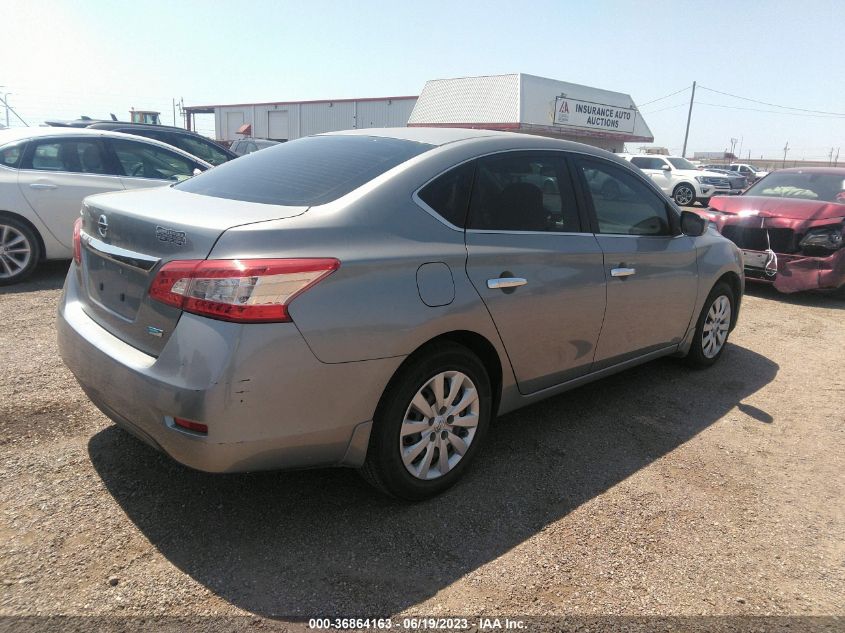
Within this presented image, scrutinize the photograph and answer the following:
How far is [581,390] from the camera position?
14.3ft

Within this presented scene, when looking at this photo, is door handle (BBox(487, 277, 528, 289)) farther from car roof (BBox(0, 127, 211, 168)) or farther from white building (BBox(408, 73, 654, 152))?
white building (BBox(408, 73, 654, 152))

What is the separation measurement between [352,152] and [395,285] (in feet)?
2.98

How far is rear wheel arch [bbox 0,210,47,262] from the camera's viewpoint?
6.08m

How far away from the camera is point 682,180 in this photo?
21.4 metres

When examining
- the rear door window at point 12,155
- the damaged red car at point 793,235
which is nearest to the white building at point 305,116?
the damaged red car at point 793,235

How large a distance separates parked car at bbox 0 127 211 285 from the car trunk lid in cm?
399

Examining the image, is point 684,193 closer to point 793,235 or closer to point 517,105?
point 517,105

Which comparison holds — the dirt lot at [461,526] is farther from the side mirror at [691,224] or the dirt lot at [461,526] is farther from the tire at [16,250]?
the tire at [16,250]

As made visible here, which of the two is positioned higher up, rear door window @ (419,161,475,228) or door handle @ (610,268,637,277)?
rear door window @ (419,161,475,228)

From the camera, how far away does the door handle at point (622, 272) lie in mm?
3566

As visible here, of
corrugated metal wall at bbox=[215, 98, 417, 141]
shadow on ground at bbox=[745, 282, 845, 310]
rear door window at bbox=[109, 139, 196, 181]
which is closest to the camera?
rear door window at bbox=[109, 139, 196, 181]

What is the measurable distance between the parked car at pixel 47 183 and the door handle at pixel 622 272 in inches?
210

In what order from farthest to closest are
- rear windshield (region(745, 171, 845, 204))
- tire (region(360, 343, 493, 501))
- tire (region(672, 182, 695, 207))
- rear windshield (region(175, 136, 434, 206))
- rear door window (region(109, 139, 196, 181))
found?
tire (region(672, 182, 695, 207)), rear windshield (region(745, 171, 845, 204)), rear door window (region(109, 139, 196, 181)), rear windshield (region(175, 136, 434, 206)), tire (region(360, 343, 493, 501))

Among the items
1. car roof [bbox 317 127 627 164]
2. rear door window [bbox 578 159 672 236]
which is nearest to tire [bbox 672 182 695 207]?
rear door window [bbox 578 159 672 236]
